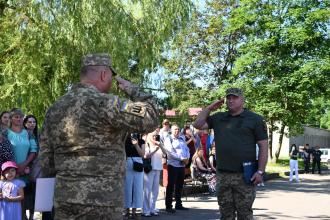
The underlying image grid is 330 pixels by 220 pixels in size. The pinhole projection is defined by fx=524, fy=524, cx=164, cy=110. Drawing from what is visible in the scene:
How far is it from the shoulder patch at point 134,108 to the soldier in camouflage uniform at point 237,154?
7.67ft

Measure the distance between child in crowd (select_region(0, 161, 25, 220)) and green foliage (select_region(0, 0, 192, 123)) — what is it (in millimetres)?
5881

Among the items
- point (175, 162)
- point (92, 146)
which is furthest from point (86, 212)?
point (175, 162)

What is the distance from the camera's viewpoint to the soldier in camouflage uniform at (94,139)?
11.1 ft

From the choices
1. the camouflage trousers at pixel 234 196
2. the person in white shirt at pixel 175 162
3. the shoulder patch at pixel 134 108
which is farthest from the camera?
the person in white shirt at pixel 175 162

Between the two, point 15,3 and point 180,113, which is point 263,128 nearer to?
point 15,3

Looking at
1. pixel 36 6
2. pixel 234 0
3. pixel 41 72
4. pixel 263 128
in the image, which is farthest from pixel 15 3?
pixel 234 0

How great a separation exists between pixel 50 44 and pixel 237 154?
26.7 ft

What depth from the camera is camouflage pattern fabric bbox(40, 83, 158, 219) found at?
3.39m

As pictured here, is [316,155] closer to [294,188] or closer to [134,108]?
[294,188]

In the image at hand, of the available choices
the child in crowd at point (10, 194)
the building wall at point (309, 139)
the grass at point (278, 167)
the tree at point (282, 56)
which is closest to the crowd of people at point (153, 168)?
the child in crowd at point (10, 194)

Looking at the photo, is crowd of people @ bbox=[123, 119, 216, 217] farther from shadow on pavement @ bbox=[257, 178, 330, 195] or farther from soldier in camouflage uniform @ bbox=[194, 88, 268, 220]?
shadow on pavement @ bbox=[257, 178, 330, 195]

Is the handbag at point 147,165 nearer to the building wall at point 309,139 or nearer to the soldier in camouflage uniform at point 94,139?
the soldier in camouflage uniform at point 94,139

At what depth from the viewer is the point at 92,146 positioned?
3.46 meters

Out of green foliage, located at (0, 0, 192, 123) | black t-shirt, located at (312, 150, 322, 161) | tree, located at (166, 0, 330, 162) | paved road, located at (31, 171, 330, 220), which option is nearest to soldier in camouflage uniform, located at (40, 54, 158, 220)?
paved road, located at (31, 171, 330, 220)
